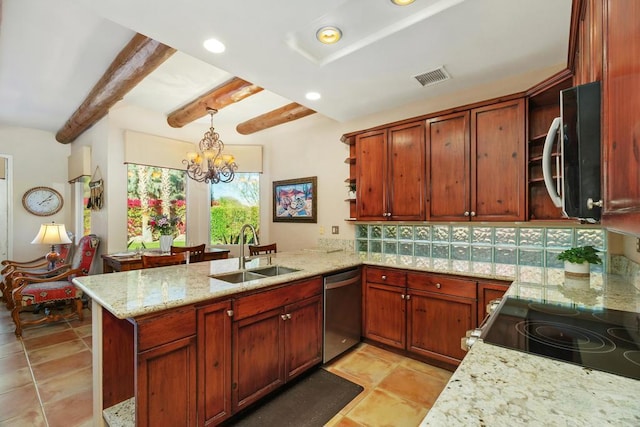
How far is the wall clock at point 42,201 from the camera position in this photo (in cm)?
496

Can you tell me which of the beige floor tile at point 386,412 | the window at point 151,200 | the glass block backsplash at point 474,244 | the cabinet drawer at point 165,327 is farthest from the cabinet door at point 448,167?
the window at point 151,200

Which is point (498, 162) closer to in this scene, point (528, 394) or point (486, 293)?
point (486, 293)

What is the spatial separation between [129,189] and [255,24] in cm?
353

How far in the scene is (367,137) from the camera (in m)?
3.25

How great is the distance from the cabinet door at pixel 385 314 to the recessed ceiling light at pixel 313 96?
6.44 ft

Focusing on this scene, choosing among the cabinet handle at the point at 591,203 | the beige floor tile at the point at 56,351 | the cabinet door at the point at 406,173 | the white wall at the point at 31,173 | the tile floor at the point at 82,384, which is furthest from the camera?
the white wall at the point at 31,173

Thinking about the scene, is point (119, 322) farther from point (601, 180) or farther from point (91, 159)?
point (91, 159)

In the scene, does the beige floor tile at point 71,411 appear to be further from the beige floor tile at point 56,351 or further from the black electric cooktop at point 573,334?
the black electric cooktop at point 573,334

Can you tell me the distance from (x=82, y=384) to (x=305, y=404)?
1.87 m

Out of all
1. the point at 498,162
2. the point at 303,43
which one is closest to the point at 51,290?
the point at 303,43

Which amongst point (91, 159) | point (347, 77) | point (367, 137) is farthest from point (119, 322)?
point (91, 159)

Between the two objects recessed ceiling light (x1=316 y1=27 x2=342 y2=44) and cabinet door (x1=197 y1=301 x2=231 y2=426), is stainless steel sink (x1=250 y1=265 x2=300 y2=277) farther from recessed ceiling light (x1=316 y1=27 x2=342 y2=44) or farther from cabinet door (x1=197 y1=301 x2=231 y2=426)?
recessed ceiling light (x1=316 y1=27 x2=342 y2=44)

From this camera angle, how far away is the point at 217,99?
345 centimetres

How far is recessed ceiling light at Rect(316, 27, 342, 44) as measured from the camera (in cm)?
190
